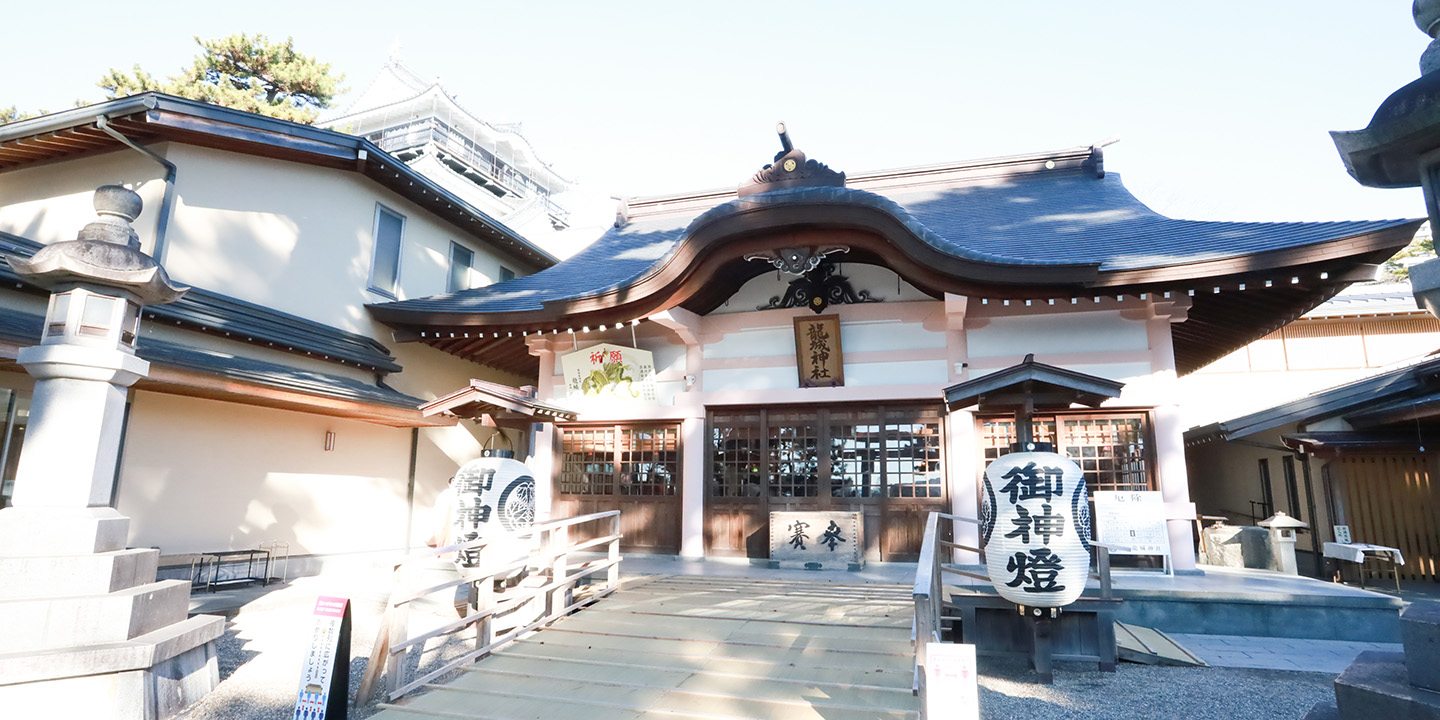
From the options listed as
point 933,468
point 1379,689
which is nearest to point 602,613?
point 933,468

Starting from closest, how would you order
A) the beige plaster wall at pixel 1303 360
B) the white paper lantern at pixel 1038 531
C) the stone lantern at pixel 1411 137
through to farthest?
the stone lantern at pixel 1411 137 < the white paper lantern at pixel 1038 531 < the beige plaster wall at pixel 1303 360

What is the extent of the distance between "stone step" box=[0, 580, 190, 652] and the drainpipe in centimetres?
580

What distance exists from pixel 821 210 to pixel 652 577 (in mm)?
4555

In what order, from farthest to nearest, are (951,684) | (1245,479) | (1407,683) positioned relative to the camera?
(1245,479) → (951,684) → (1407,683)

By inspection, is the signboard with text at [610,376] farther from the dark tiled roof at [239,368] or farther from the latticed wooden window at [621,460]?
the dark tiled roof at [239,368]

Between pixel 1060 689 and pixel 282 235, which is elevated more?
pixel 282 235

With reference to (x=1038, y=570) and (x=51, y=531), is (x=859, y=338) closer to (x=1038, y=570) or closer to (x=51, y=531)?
(x=1038, y=570)

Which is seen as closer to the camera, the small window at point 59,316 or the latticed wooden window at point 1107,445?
the small window at point 59,316

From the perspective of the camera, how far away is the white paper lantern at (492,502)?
6863 mm

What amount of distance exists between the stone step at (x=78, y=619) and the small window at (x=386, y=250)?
7216mm

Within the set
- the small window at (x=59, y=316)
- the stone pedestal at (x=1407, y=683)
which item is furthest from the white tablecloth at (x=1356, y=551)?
the small window at (x=59, y=316)

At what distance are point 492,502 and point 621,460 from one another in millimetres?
3440

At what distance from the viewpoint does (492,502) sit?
689 cm

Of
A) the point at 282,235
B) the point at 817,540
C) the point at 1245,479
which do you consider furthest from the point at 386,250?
the point at 1245,479
